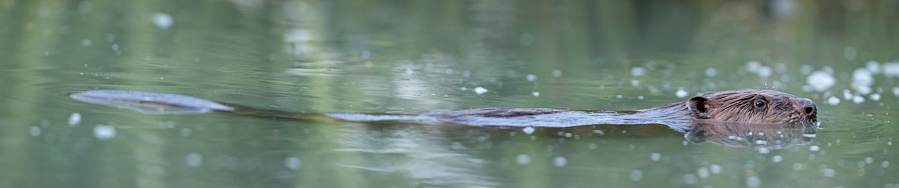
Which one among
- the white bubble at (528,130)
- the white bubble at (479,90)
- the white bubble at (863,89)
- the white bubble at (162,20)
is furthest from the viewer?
the white bubble at (162,20)

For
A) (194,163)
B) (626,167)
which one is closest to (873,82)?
(626,167)

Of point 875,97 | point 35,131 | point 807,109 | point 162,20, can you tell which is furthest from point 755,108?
point 162,20

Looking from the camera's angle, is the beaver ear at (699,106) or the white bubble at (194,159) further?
the beaver ear at (699,106)

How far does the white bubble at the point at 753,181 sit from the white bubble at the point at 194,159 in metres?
2.11

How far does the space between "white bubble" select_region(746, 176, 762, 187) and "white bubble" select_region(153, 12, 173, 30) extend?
21.8ft

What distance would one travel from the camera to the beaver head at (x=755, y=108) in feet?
15.2

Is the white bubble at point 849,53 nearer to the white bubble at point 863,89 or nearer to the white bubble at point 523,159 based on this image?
the white bubble at point 863,89

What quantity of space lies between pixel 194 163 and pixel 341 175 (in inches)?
22.0

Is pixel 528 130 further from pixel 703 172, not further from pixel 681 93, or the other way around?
pixel 681 93

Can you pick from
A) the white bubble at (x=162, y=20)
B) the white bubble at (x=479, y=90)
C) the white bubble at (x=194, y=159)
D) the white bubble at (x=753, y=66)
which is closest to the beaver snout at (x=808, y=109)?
the white bubble at (x=479, y=90)

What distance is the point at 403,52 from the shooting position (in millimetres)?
8023

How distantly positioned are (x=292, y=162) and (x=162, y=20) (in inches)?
252

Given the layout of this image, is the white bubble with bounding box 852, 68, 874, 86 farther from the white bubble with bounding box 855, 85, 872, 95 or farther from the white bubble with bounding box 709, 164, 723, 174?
the white bubble with bounding box 709, 164, 723, 174

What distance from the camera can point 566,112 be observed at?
4.44 metres
